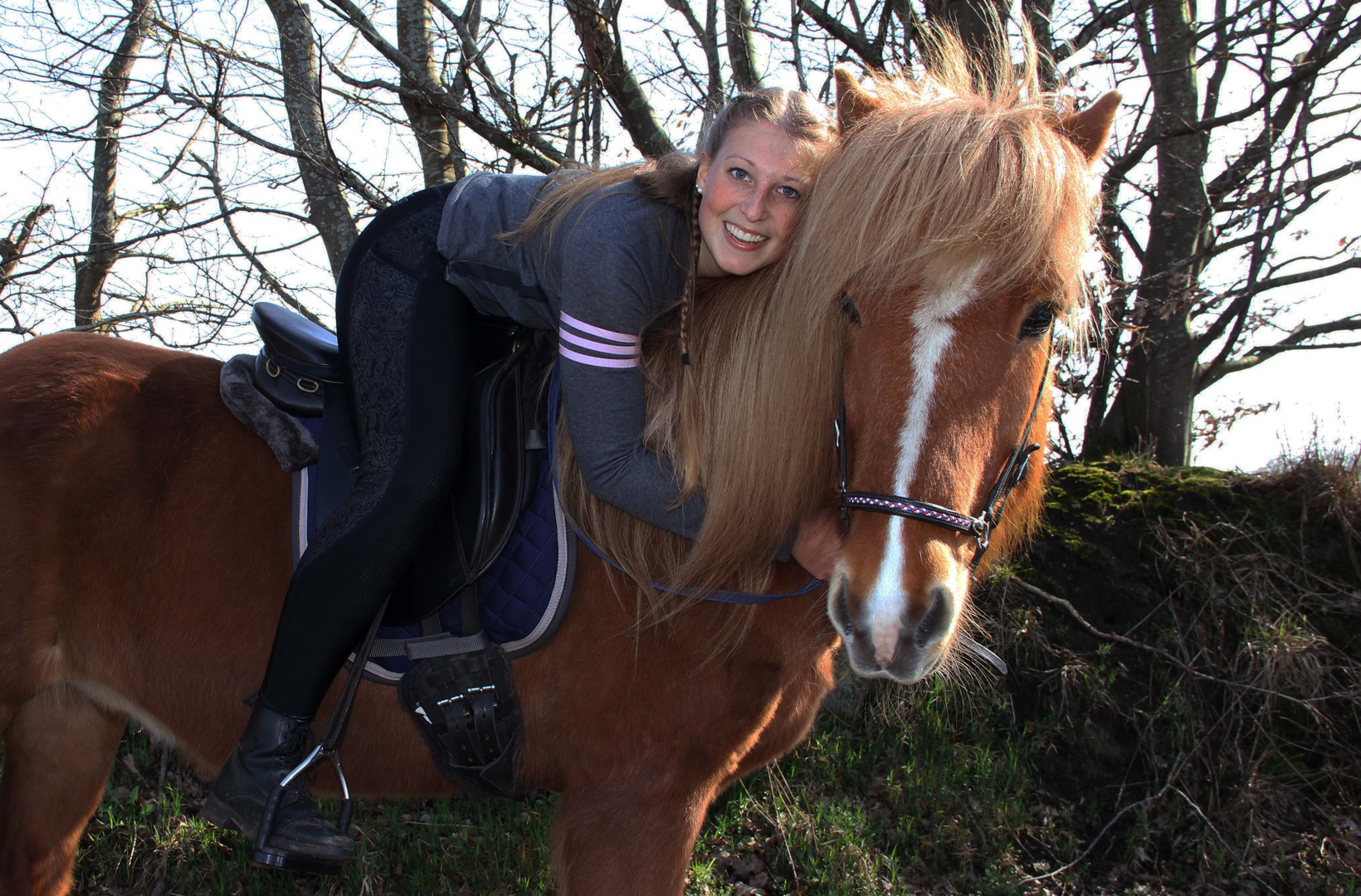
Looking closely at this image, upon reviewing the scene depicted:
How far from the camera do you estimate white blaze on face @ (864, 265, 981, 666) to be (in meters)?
1.37

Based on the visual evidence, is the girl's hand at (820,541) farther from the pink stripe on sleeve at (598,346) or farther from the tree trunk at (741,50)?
the tree trunk at (741,50)

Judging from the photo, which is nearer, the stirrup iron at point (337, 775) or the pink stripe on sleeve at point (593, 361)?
the pink stripe on sleeve at point (593, 361)

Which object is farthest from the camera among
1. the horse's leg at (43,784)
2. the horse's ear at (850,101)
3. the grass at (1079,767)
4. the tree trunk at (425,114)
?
the tree trunk at (425,114)

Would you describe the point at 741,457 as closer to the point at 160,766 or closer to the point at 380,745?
the point at 380,745

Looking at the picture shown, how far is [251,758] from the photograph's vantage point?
197 cm

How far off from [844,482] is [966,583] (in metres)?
0.29

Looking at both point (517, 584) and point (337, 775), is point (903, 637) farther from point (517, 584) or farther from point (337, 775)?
point (337, 775)

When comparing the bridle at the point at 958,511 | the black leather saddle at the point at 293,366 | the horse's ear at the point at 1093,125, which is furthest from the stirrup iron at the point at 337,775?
the horse's ear at the point at 1093,125

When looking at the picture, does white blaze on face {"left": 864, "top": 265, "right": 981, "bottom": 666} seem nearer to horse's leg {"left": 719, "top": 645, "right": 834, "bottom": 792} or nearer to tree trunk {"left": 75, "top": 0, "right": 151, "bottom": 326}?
horse's leg {"left": 719, "top": 645, "right": 834, "bottom": 792}

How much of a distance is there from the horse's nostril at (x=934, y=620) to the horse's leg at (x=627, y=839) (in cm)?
86

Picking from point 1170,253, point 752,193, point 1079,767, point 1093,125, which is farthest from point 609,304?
point 1170,253

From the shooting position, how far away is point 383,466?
1.96 m

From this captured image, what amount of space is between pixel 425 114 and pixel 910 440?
3.72m

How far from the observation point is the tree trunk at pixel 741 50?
4.15 metres
